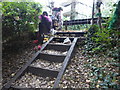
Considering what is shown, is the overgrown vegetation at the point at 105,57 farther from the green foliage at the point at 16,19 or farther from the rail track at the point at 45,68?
the green foliage at the point at 16,19

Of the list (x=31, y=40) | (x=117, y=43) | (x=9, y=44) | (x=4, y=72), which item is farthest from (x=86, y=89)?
(x=31, y=40)

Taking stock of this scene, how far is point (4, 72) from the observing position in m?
3.49

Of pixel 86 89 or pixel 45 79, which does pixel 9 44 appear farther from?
pixel 86 89

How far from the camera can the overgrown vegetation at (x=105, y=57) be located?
247cm

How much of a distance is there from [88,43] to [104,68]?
1636mm

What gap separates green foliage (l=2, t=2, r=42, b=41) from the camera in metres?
3.91

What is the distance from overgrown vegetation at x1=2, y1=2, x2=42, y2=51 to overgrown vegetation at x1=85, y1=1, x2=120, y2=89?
2.67 m

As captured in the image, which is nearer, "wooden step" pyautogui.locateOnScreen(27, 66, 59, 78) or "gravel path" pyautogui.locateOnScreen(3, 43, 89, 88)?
"gravel path" pyautogui.locateOnScreen(3, 43, 89, 88)

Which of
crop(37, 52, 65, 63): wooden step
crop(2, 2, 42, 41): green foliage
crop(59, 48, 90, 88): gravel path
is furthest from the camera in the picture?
crop(2, 2, 42, 41): green foliage

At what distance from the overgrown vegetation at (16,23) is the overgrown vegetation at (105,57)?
2.67 m

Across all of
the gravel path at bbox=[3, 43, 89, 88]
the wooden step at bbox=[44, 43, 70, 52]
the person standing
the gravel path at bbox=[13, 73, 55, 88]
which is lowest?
the gravel path at bbox=[13, 73, 55, 88]

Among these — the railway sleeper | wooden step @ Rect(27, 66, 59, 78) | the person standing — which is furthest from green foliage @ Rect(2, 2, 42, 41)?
wooden step @ Rect(27, 66, 59, 78)

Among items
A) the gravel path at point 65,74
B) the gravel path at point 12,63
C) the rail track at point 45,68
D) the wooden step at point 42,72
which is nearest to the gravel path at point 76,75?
the gravel path at point 65,74

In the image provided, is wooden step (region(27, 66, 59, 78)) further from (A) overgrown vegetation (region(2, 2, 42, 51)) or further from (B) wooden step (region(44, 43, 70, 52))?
(A) overgrown vegetation (region(2, 2, 42, 51))
